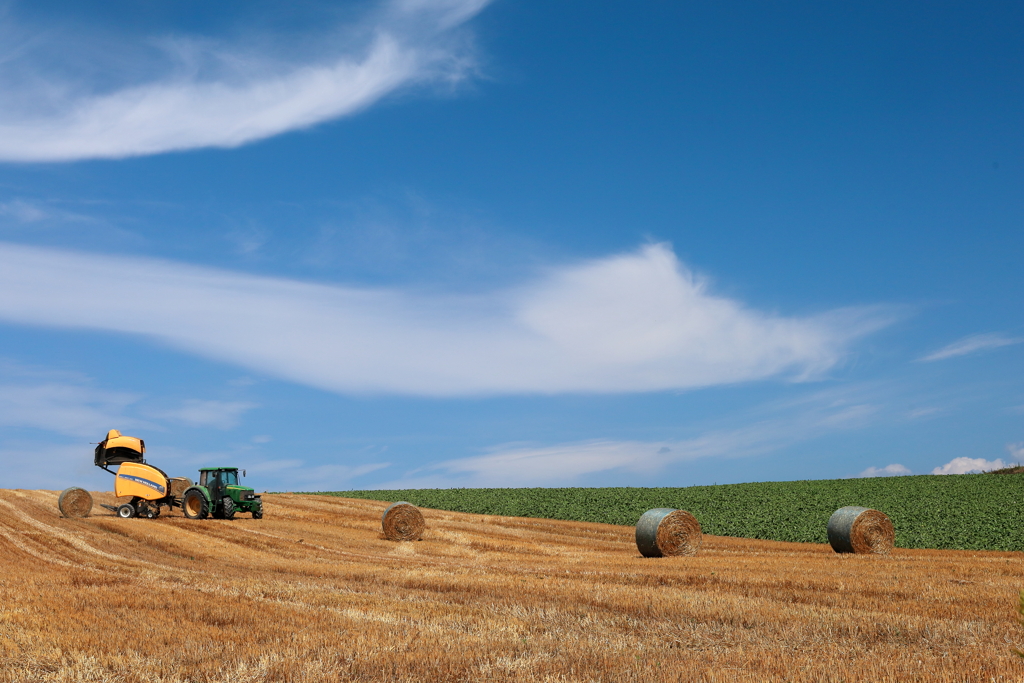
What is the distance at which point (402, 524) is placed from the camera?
24453mm

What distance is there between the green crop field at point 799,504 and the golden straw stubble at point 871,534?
3.61 metres

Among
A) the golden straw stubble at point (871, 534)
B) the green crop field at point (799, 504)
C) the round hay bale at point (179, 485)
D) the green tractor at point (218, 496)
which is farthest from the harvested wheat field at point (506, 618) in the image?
the round hay bale at point (179, 485)

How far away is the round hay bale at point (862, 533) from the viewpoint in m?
20.3

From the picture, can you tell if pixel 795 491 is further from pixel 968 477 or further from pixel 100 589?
pixel 100 589

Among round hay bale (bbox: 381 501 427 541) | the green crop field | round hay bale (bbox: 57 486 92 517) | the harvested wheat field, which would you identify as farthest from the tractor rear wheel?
the green crop field

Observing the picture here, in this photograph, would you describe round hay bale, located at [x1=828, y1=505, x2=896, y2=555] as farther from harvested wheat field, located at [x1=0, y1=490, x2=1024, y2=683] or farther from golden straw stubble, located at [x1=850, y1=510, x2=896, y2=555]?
harvested wheat field, located at [x1=0, y1=490, x2=1024, y2=683]

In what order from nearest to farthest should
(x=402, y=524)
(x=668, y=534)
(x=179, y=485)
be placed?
(x=668, y=534) → (x=402, y=524) → (x=179, y=485)

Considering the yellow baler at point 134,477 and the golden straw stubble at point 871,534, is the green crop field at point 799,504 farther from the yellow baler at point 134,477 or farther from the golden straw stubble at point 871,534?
the yellow baler at point 134,477

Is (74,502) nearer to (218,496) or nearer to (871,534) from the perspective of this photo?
(218,496)

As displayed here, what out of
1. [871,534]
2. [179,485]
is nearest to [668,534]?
[871,534]

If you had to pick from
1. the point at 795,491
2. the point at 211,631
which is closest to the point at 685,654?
the point at 211,631

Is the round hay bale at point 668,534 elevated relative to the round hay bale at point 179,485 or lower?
lower

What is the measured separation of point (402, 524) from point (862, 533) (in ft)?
43.5

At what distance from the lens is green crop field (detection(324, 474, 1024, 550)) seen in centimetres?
2541
